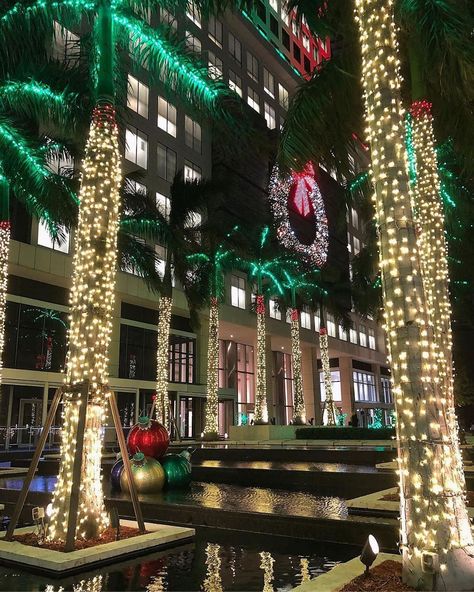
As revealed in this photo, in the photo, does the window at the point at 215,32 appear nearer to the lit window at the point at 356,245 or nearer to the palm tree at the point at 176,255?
the palm tree at the point at 176,255

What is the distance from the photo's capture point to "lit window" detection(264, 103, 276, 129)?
5588 centimetres

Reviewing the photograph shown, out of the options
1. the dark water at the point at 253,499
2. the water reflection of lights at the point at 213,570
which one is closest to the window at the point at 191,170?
the dark water at the point at 253,499

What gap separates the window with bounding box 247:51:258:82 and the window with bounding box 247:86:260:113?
1539mm

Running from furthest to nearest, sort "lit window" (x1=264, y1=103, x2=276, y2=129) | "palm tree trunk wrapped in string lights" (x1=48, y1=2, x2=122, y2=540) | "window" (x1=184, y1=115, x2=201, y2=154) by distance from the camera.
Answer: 1. "lit window" (x1=264, y1=103, x2=276, y2=129)
2. "window" (x1=184, y1=115, x2=201, y2=154)
3. "palm tree trunk wrapped in string lights" (x1=48, y1=2, x2=122, y2=540)

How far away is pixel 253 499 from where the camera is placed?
1165 centimetres

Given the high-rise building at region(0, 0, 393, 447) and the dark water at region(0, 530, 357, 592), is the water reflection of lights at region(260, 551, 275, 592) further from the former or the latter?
the high-rise building at region(0, 0, 393, 447)

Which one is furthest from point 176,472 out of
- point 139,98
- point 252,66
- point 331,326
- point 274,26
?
point 274,26

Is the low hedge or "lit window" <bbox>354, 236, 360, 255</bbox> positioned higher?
"lit window" <bbox>354, 236, 360, 255</bbox>

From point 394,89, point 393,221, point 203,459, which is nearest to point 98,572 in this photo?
Answer: point 393,221

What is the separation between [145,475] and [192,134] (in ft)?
114

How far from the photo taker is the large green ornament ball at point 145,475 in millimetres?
11619

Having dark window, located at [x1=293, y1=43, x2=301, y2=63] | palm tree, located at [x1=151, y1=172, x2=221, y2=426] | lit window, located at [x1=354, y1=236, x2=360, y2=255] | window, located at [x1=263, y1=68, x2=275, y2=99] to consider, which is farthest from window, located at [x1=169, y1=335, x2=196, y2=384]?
dark window, located at [x1=293, y1=43, x2=301, y2=63]

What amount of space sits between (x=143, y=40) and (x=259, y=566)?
395 inches

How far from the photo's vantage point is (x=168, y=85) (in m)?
12.1
